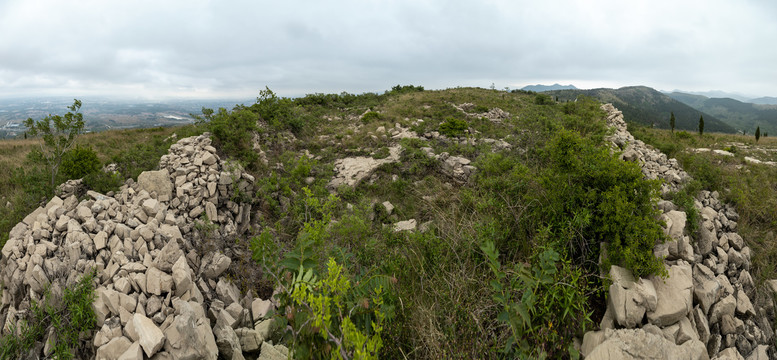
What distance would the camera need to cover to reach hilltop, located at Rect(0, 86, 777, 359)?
281 centimetres

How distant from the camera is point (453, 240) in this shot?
14.2ft

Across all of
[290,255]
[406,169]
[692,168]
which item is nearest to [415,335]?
[290,255]

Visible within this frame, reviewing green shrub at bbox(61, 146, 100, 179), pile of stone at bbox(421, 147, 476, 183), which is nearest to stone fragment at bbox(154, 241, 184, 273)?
green shrub at bbox(61, 146, 100, 179)

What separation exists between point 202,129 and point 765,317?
11.6 metres

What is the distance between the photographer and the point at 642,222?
3.64 meters

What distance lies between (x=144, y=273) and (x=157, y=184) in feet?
7.62

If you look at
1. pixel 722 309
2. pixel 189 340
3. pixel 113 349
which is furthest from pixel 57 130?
pixel 722 309

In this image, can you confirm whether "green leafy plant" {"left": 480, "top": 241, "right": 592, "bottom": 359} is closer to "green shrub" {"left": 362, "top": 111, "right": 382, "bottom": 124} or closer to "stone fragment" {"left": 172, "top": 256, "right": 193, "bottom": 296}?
"stone fragment" {"left": 172, "top": 256, "right": 193, "bottom": 296}

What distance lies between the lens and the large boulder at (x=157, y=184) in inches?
230

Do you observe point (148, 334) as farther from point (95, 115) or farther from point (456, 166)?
point (95, 115)

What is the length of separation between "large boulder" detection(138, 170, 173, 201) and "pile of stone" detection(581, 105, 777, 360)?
6.98m

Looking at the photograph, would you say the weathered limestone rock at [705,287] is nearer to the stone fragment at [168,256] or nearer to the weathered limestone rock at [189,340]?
the weathered limestone rock at [189,340]

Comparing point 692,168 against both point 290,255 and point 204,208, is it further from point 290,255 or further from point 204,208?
point 204,208

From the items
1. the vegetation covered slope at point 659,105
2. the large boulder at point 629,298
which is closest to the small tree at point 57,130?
the large boulder at point 629,298
